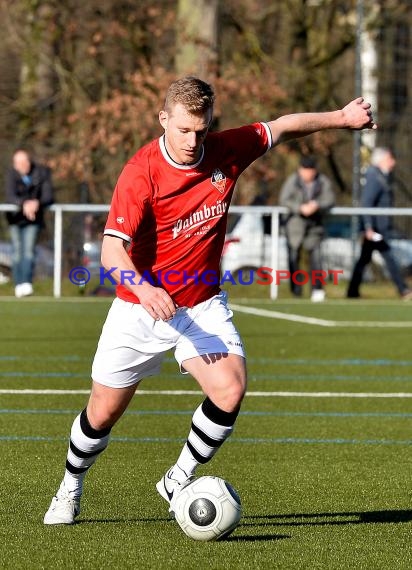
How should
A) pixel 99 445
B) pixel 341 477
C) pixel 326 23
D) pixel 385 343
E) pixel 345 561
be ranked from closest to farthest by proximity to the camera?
pixel 345 561, pixel 99 445, pixel 341 477, pixel 385 343, pixel 326 23

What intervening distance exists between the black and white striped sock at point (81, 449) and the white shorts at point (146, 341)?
0.77 feet

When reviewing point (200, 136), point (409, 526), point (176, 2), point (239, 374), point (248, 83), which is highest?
point (176, 2)

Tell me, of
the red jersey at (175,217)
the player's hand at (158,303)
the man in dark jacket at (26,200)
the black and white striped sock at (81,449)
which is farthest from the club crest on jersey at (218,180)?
the man in dark jacket at (26,200)

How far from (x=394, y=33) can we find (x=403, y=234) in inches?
543

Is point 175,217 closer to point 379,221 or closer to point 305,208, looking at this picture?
point 305,208

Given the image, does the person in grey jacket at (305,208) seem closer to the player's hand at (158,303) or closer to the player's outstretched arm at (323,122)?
the player's outstretched arm at (323,122)

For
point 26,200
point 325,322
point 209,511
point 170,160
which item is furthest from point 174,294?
point 26,200

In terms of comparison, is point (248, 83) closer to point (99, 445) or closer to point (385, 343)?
point (385, 343)

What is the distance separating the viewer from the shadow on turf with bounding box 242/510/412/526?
6375mm

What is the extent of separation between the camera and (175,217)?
625 cm

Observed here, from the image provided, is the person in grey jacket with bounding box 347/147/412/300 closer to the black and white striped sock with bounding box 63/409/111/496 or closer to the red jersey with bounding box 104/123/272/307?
the red jersey with bounding box 104/123/272/307

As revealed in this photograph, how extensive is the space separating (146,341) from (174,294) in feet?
0.79

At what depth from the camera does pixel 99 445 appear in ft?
20.9

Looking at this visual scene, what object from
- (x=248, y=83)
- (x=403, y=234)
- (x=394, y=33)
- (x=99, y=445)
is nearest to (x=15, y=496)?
(x=99, y=445)
